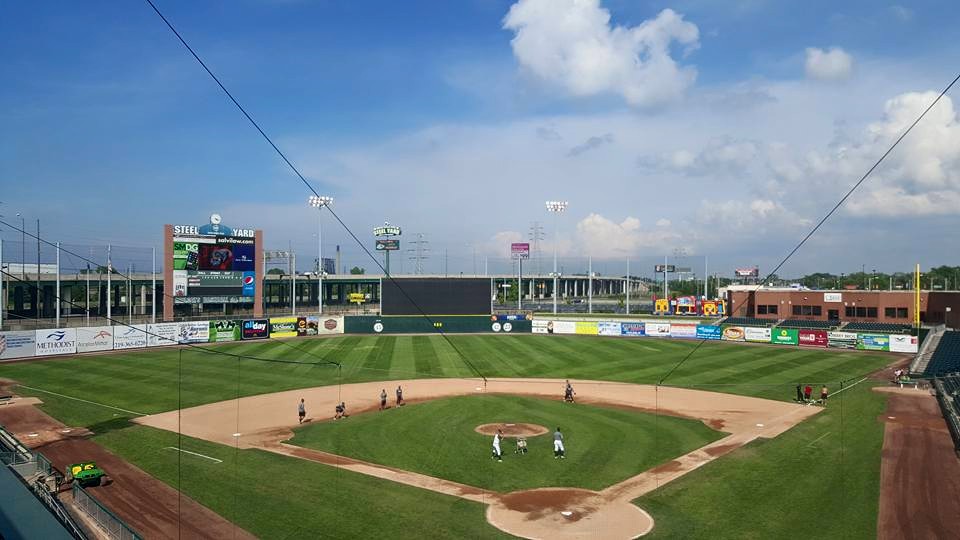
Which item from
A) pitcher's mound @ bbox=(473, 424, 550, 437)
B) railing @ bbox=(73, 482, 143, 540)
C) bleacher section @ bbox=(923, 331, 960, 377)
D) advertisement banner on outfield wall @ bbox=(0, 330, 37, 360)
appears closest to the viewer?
railing @ bbox=(73, 482, 143, 540)

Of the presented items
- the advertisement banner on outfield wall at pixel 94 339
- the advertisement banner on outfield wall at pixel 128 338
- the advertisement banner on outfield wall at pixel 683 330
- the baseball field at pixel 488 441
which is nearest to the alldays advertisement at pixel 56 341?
the advertisement banner on outfield wall at pixel 94 339

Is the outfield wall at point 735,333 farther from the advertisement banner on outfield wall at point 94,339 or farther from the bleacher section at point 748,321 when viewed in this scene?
the advertisement banner on outfield wall at point 94,339

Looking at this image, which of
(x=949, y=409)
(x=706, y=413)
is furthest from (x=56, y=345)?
(x=949, y=409)

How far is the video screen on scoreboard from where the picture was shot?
71250mm

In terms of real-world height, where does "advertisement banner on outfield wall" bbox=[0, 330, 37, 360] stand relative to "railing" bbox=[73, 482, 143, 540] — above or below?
above

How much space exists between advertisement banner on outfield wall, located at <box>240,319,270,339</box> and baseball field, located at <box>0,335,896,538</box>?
11.9 meters

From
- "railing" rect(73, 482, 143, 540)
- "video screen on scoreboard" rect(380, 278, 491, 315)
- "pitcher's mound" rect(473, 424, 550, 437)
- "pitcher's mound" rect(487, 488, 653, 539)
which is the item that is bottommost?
"pitcher's mound" rect(473, 424, 550, 437)

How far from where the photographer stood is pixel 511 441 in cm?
2681

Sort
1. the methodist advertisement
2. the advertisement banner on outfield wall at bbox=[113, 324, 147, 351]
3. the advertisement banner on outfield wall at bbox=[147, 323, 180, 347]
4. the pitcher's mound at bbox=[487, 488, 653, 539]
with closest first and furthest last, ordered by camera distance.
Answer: the pitcher's mound at bbox=[487, 488, 653, 539]
the advertisement banner on outfield wall at bbox=[113, 324, 147, 351]
the advertisement banner on outfield wall at bbox=[147, 323, 180, 347]
the methodist advertisement

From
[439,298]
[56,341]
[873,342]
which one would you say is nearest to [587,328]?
[439,298]

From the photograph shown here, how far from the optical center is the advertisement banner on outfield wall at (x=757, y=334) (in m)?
61.8

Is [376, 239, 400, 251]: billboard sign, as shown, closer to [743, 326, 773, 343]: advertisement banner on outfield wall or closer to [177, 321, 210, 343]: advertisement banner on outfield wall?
[177, 321, 210, 343]: advertisement banner on outfield wall

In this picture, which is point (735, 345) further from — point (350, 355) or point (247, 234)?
point (247, 234)

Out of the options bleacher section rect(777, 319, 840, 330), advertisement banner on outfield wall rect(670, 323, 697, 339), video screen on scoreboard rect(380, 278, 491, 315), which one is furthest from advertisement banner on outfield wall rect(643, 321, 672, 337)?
video screen on scoreboard rect(380, 278, 491, 315)
